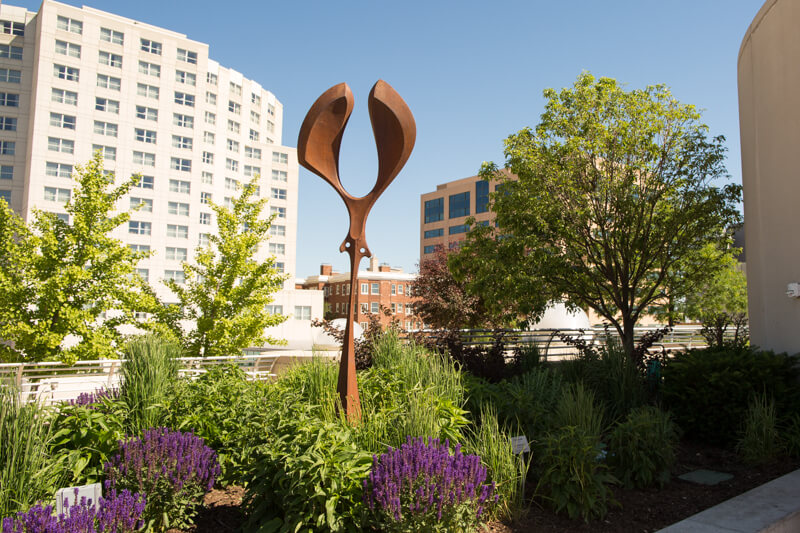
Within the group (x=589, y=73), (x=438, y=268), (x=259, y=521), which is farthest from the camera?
(x=438, y=268)

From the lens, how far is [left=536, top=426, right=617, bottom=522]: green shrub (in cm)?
391

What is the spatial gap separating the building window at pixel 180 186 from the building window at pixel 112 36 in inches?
591

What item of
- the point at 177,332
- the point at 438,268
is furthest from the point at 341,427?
the point at 438,268

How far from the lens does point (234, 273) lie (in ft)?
54.6

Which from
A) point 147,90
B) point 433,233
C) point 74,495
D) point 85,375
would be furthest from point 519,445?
point 433,233

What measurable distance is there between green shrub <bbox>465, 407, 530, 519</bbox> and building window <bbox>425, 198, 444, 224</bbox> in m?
66.4

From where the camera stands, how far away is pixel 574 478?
398 cm

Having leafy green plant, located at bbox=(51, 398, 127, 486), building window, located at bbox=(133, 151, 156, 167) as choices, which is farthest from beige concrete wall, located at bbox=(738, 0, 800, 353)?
building window, located at bbox=(133, 151, 156, 167)

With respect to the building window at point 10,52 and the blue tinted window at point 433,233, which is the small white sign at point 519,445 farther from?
the blue tinted window at point 433,233

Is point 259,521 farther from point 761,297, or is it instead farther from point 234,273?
point 234,273

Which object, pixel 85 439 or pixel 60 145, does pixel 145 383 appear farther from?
pixel 60 145

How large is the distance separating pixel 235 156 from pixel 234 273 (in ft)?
169

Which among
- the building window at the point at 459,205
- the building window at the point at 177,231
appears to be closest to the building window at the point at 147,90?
the building window at the point at 177,231

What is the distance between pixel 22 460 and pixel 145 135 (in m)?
59.2
